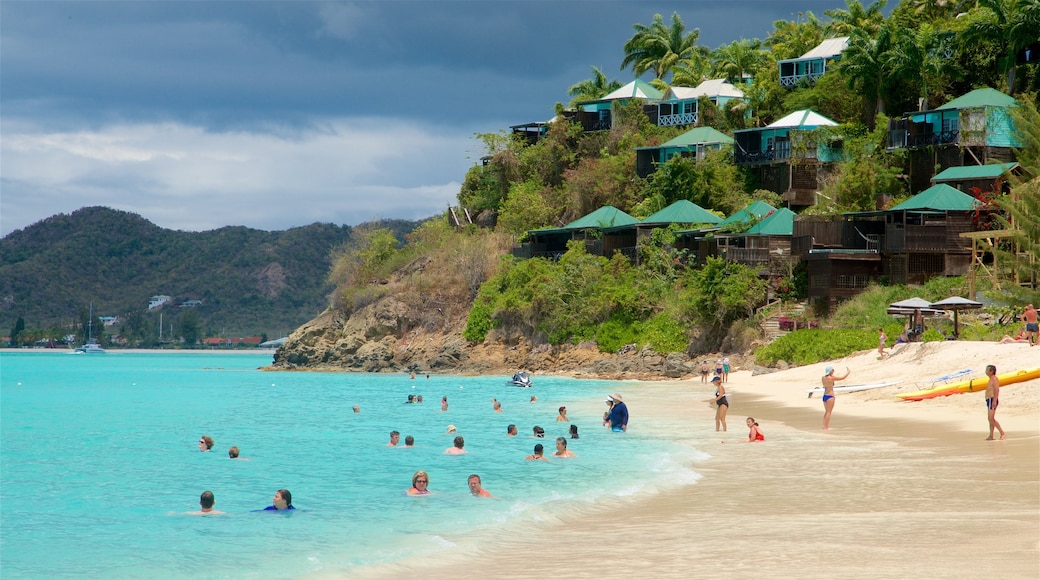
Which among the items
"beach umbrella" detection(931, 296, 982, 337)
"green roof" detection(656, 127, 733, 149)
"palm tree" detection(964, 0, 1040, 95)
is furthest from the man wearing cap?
"green roof" detection(656, 127, 733, 149)

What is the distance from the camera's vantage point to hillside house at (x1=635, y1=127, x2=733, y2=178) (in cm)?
6075

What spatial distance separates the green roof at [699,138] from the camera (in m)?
60.7

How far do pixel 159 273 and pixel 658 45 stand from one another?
387 feet

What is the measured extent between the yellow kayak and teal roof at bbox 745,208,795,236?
2297cm

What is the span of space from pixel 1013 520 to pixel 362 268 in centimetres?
6467

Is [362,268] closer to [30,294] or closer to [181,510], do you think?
[181,510]

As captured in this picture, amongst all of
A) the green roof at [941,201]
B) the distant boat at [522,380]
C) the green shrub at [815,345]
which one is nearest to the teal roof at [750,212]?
the green roof at [941,201]

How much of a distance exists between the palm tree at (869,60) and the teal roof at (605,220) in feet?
→ 45.1

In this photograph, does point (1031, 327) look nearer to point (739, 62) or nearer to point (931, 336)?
point (931, 336)

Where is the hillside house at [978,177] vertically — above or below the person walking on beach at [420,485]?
above

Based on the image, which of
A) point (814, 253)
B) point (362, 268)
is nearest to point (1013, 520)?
point (814, 253)

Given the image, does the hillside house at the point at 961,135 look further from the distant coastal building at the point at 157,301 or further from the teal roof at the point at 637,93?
the distant coastal building at the point at 157,301

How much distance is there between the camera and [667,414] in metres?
27.8

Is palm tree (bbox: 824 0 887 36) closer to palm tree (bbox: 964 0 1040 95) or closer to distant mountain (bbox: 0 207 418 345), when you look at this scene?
palm tree (bbox: 964 0 1040 95)
